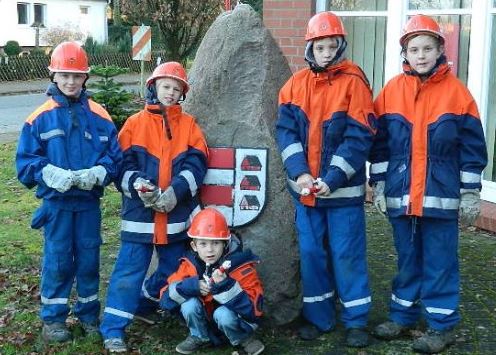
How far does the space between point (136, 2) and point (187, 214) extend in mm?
18755

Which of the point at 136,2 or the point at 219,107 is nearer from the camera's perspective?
the point at 219,107

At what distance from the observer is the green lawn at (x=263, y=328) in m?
4.71

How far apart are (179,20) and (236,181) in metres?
15.3

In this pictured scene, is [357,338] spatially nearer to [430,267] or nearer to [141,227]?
[430,267]

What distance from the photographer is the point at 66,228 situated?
459cm

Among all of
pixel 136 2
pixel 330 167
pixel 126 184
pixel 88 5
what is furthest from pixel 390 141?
pixel 88 5

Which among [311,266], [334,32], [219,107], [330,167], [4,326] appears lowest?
[4,326]

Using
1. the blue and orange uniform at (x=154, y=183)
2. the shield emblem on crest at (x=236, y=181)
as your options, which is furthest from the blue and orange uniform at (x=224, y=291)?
the shield emblem on crest at (x=236, y=181)

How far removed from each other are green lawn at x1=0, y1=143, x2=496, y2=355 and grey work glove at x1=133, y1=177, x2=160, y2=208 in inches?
38.6

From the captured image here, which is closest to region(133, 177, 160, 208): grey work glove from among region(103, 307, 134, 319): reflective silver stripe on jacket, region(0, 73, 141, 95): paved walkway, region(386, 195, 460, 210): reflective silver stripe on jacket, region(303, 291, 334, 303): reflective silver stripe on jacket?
region(103, 307, 134, 319): reflective silver stripe on jacket

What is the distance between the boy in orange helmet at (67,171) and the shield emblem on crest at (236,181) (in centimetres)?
75

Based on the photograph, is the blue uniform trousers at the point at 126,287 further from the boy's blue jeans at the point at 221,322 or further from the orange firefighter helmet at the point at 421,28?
the orange firefighter helmet at the point at 421,28

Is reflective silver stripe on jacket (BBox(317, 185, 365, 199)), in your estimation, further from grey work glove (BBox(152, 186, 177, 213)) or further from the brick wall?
the brick wall

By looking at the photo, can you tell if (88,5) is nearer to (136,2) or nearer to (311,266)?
(136,2)
